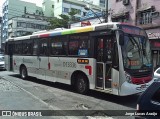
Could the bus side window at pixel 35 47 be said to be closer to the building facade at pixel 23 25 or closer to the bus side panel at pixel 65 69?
the bus side panel at pixel 65 69

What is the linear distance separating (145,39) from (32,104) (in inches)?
199

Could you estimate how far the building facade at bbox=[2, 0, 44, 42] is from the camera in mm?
77938

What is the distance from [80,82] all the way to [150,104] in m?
6.50

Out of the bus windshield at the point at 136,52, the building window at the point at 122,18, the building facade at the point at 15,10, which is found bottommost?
the bus windshield at the point at 136,52

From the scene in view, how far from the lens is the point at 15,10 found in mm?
79438

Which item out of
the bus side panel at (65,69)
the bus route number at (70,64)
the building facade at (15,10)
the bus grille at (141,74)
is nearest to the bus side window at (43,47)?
the bus side panel at (65,69)

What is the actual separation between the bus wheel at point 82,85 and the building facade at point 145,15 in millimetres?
11531

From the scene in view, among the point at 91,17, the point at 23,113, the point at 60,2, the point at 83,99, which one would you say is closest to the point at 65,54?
the point at 83,99

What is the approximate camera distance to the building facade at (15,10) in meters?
77.9

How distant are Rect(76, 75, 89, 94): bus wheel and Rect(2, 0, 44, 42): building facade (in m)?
70.3

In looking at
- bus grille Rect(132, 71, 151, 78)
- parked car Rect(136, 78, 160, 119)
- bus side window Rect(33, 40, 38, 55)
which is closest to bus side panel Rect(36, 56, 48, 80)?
bus side window Rect(33, 40, 38, 55)

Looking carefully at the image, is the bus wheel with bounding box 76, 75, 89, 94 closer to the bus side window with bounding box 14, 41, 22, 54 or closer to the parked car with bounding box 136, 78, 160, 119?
the parked car with bounding box 136, 78, 160, 119

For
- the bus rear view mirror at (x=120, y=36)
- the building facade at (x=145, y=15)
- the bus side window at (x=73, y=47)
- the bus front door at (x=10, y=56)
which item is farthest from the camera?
the building facade at (x=145, y=15)

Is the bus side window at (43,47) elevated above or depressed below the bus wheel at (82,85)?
above
